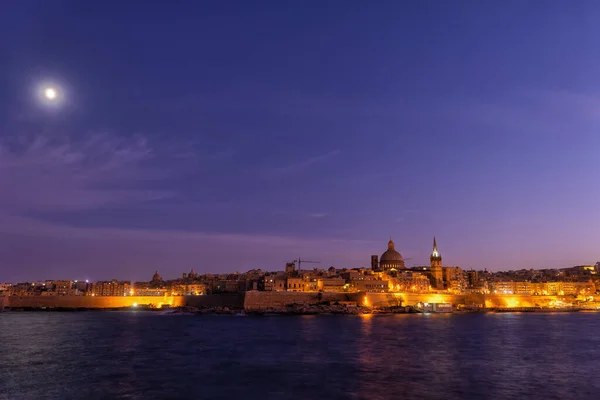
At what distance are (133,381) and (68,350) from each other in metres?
11.0

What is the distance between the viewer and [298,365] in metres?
22.9

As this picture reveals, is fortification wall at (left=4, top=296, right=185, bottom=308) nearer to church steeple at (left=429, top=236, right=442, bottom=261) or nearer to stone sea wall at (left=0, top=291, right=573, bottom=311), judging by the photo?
stone sea wall at (left=0, top=291, right=573, bottom=311)

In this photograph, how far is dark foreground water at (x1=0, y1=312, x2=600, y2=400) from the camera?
17547 millimetres

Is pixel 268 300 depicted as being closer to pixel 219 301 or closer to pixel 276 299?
pixel 276 299

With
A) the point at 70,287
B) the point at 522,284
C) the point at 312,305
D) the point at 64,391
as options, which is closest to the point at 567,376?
the point at 64,391

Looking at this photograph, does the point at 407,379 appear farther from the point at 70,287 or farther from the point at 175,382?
the point at 70,287

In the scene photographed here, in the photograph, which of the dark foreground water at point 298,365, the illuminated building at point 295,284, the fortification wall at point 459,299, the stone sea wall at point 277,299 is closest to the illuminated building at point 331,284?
the illuminated building at point 295,284

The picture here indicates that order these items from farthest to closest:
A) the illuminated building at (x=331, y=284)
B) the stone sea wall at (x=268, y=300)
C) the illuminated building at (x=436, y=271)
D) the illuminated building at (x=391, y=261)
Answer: the illuminated building at (x=391, y=261), the illuminated building at (x=436, y=271), the illuminated building at (x=331, y=284), the stone sea wall at (x=268, y=300)

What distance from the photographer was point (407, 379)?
1981cm

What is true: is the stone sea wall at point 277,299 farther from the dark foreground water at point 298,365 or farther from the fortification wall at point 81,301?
the dark foreground water at point 298,365

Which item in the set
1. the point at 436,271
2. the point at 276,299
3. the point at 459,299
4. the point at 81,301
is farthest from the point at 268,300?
the point at 436,271

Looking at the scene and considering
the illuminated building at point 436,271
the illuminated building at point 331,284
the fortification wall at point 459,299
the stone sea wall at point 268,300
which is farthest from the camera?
the illuminated building at point 436,271

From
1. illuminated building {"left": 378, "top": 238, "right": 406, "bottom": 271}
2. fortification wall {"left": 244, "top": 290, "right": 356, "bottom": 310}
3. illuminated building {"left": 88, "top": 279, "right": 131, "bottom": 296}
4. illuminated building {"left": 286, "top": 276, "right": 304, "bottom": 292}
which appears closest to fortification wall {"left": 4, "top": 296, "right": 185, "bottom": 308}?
illuminated building {"left": 88, "top": 279, "right": 131, "bottom": 296}

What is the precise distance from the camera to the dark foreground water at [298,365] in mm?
17547
